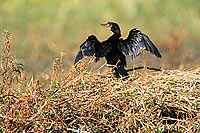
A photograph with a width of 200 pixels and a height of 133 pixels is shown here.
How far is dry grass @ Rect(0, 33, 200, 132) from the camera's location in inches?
77.8

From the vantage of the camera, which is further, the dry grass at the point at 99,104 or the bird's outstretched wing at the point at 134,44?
the bird's outstretched wing at the point at 134,44

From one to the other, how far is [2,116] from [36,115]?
0.55 feet

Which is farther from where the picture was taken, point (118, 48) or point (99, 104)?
point (118, 48)

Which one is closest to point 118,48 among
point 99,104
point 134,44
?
point 134,44

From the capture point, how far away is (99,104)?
2123mm

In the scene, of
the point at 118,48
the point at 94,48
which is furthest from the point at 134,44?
the point at 94,48

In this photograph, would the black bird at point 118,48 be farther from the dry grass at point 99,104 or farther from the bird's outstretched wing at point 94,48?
the dry grass at point 99,104

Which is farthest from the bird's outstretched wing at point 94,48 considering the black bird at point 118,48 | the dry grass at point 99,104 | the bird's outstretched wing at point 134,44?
the dry grass at point 99,104

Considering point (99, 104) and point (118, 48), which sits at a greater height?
point (118, 48)

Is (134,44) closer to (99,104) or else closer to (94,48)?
(94,48)

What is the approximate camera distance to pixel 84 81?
7.84 feet

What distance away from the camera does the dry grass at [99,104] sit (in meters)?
1.98

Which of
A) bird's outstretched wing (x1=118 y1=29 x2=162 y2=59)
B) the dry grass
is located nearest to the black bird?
bird's outstretched wing (x1=118 y1=29 x2=162 y2=59)

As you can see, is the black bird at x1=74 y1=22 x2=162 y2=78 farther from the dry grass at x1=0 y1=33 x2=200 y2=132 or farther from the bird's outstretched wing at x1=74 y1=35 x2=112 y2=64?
the dry grass at x1=0 y1=33 x2=200 y2=132
